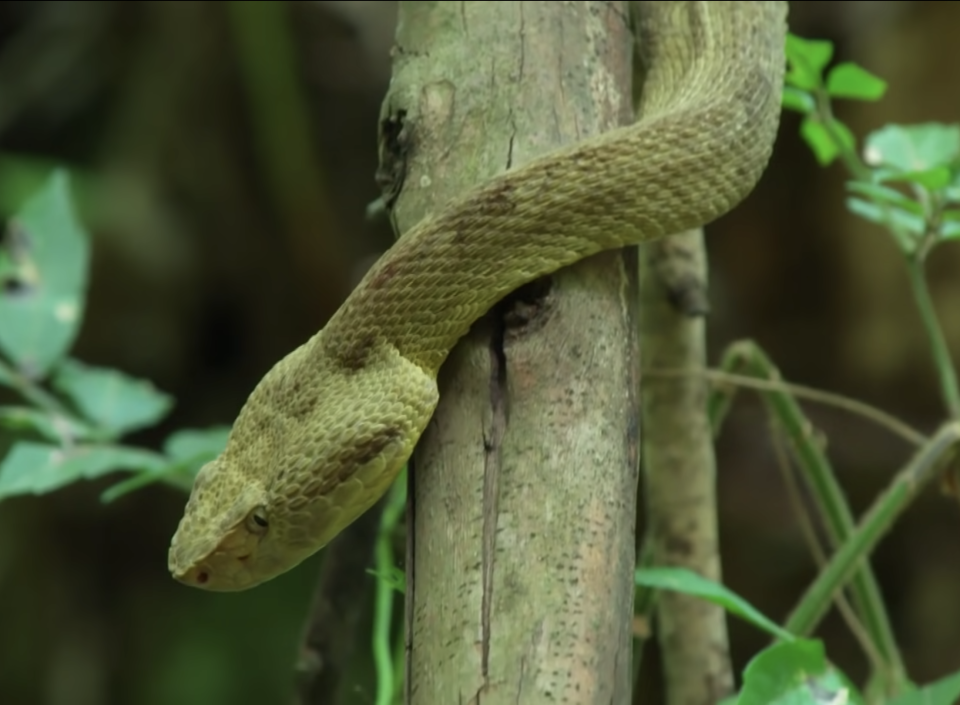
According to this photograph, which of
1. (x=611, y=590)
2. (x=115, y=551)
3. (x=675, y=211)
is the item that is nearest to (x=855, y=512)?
(x=115, y=551)

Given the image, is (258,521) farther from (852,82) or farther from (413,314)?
(852,82)

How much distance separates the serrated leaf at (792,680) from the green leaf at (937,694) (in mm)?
152

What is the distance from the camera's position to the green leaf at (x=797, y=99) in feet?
6.55

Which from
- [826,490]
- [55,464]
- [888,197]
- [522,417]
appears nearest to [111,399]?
[55,464]

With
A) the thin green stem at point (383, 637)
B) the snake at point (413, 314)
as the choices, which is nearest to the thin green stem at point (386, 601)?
the thin green stem at point (383, 637)

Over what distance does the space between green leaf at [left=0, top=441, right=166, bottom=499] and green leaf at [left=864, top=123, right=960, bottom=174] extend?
1.29m

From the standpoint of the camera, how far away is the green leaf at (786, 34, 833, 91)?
6.47 ft

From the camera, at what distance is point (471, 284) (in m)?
1.53

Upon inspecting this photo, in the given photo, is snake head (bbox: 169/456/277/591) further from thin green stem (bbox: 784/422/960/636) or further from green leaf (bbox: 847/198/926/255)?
green leaf (bbox: 847/198/926/255)

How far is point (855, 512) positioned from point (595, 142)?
3.68 metres

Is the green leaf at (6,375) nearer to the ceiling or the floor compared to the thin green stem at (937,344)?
nearer to the ceiling

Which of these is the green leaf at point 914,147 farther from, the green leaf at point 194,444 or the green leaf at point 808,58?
the green leaf at point 194,444

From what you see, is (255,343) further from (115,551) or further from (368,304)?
(368,304)

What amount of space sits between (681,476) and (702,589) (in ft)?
2.34
